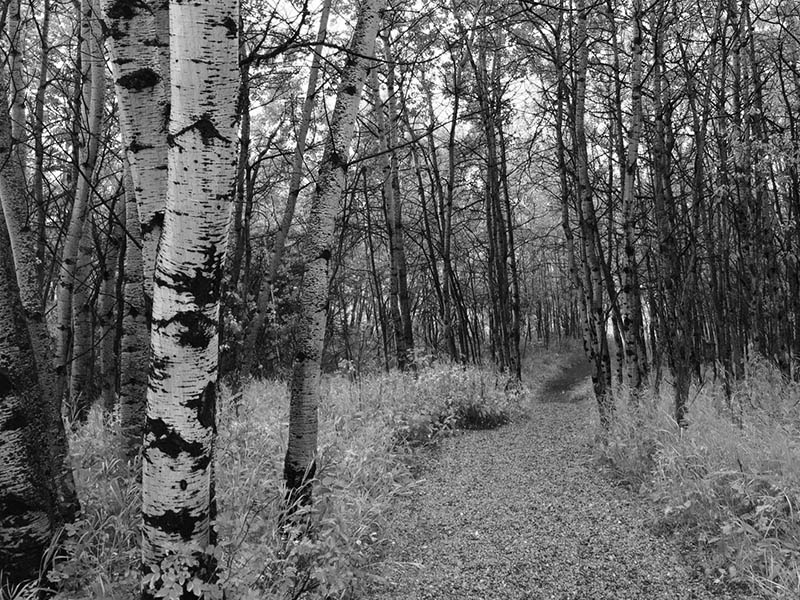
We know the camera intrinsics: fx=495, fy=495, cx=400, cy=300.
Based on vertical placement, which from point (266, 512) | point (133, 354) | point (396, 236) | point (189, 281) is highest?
point (396, 236)

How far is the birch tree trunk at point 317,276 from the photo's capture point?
12.2 feet

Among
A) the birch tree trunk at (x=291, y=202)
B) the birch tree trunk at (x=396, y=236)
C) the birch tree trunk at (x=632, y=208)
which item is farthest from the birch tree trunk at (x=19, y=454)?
the birch tree trunk at (x=396, y=236)

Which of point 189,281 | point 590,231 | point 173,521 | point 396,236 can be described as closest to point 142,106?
point 189,281

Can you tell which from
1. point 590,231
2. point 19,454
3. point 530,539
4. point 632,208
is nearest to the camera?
point 19,454

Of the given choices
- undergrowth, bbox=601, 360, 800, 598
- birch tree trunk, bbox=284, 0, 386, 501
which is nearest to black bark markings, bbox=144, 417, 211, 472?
birch tree trunk, bbox=284, 0, 386, 501

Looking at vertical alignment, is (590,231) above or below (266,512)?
above

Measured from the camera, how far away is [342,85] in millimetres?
3750

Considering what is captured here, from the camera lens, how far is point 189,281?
1.97 m

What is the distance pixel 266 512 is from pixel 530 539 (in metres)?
2.09

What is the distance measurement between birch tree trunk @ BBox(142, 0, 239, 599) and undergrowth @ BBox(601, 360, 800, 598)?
325cm

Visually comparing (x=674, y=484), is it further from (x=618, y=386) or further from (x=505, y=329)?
(x=505, y=329)

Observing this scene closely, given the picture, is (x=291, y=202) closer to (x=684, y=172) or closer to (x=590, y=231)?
(x=590, y=231)

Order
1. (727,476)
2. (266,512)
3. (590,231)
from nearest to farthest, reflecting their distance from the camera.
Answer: (266,512), (727,476), (590,231)

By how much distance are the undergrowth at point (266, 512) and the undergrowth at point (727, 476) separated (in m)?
2.32
